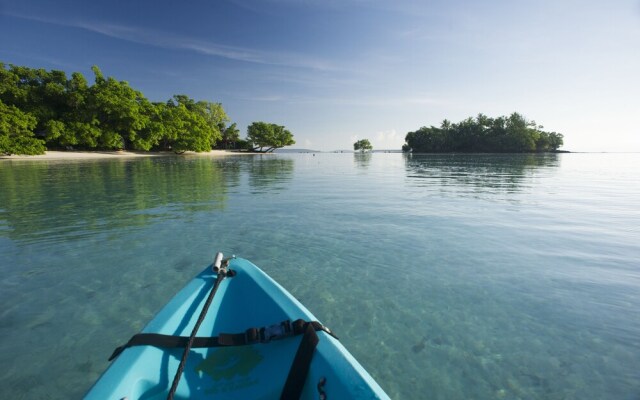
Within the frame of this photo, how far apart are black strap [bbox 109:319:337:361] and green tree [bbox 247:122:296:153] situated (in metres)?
95.7

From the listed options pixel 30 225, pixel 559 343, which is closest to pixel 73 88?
pixel 30 225

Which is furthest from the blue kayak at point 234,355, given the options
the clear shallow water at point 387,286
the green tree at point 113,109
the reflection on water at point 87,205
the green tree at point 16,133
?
the green tree at point 113,109

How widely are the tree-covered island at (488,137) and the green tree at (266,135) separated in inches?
2397

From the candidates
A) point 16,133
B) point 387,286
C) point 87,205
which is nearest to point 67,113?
point 16,133

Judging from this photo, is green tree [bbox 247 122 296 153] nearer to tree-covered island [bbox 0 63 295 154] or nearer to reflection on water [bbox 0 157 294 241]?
tree-covered island [bbox 0 63 295 154]

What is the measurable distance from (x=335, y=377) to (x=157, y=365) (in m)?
1.23

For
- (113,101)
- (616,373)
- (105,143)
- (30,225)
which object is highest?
(113,101)

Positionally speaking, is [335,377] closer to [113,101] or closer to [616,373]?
[616,373]

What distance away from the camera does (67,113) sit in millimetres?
44438

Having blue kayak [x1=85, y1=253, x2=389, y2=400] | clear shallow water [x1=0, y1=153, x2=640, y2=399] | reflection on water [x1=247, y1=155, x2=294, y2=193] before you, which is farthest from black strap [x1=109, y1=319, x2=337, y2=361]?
reflection on water [x1=247, y1=155, x2=294, y2=193]

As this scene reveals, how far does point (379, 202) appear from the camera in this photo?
1186cm

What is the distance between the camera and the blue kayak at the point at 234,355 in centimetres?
173

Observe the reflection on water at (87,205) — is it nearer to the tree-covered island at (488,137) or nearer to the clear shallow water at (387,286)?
the clear shallow water at (387,286)

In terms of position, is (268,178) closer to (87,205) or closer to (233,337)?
(87,205)
